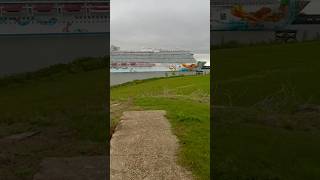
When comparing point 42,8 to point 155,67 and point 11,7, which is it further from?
point 155,67

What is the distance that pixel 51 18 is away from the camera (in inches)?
693

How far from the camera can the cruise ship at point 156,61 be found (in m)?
28.2

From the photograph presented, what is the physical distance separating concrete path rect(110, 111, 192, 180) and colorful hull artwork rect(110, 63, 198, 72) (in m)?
19.4

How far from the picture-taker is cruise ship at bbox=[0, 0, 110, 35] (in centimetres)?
1739

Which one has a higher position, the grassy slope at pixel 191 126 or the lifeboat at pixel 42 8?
the lifeboat at pixel 42 8

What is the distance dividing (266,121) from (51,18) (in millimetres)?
13099

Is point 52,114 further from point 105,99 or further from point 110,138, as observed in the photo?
point 110,138

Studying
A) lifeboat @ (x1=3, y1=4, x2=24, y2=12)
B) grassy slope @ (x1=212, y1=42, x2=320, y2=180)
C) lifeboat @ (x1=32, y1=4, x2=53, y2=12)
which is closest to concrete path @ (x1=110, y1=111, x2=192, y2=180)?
grassy slope @ (x1=212, y1=42, x2=320, y2=180)

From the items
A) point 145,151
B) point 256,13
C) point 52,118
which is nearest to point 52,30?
point 256,13

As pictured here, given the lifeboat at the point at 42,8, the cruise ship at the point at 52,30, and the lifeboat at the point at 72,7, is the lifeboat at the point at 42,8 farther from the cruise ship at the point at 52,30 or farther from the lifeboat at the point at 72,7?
the lifeboat at the point at 72,7

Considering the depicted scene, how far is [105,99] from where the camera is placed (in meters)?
9.88

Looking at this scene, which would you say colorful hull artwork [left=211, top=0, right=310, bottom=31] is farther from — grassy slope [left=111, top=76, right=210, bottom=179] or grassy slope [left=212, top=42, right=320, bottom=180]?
grassy slope [left=111, top=76, right=210, bottom=179]

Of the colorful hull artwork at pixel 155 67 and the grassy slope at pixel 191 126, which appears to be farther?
the colorful hull artwork at pixel 155 67

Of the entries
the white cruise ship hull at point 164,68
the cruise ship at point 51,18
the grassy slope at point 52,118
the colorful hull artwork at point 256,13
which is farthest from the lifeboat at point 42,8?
the white cruise ship hull at point 164,68
